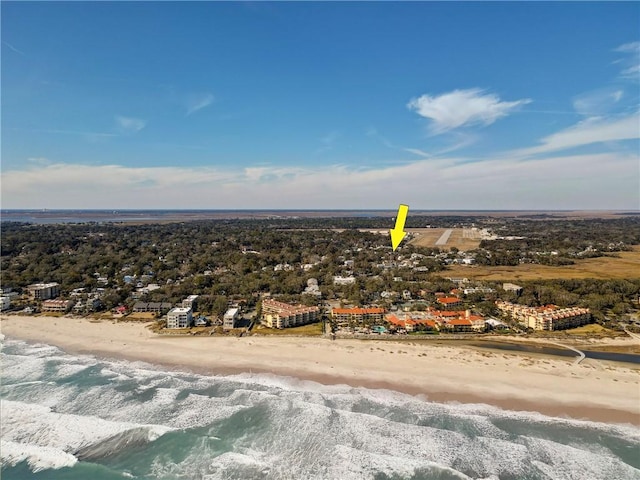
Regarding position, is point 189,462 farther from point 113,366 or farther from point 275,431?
point 113,366

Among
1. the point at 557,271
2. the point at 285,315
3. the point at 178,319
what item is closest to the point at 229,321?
the point at 178,319

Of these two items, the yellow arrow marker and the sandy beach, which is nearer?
the yellow arrow marker

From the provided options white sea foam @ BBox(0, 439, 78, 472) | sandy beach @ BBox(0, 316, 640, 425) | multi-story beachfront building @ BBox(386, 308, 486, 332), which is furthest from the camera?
multi-story beachfront building @ BBox(386, 308, 486, 332)

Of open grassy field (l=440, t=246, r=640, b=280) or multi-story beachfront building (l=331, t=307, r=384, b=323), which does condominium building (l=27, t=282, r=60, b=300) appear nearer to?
multi-story beachfront building (l=331, t=307, r=384, b=323)

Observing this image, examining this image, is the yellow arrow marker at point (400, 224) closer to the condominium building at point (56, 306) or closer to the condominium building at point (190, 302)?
the condominium building at point (190, 302)

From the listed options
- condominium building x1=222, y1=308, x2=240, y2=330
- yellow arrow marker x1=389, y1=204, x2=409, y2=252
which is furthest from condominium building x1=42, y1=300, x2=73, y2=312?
yellow arrow marker x1=389, y1=204, x2=409, y2=252

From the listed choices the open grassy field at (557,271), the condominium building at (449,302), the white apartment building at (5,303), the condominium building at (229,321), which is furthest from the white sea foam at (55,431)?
the open grassy field at (557,271)
